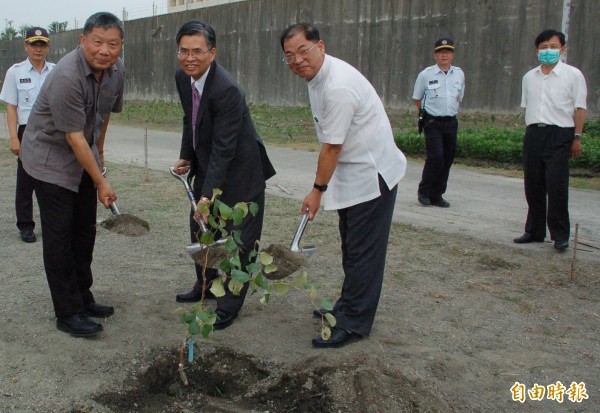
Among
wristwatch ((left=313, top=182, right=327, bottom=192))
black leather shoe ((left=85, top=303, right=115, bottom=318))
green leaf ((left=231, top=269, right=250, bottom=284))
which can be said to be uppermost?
wristwatch ((left=313, top=182, right=327, bottom=192))

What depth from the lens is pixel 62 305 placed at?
3898 mm

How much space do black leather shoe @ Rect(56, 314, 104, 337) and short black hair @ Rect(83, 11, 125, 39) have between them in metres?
1.53

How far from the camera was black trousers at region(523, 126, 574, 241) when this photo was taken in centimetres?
597

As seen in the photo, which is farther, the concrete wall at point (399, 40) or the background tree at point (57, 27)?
the background tree at point (57, 27)

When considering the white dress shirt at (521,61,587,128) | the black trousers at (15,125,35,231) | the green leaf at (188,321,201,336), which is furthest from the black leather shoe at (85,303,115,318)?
the white dress shirt at (521,61,587,128)

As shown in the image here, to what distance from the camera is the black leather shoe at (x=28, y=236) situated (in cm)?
614

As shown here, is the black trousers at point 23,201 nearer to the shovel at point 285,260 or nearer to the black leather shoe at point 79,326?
the black leather shoe at point 79,326

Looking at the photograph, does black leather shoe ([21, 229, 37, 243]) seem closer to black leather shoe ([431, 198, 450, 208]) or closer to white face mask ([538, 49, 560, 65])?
black leather shoe ([431, 198, 450, 208])

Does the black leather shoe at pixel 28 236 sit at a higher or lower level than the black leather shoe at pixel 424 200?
lower

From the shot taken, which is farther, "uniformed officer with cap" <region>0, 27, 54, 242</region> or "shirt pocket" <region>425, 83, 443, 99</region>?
"shirt pocket" <region>425, 83, 443, 99</region>

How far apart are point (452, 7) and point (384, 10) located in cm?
211

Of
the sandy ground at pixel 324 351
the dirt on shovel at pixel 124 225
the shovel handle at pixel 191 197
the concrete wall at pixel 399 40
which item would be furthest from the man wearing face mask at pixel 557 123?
the concrete wall at pixel 399 40

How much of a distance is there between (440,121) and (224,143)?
4425mm

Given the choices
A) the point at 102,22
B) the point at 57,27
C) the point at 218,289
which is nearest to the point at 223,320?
the point at 218,289
